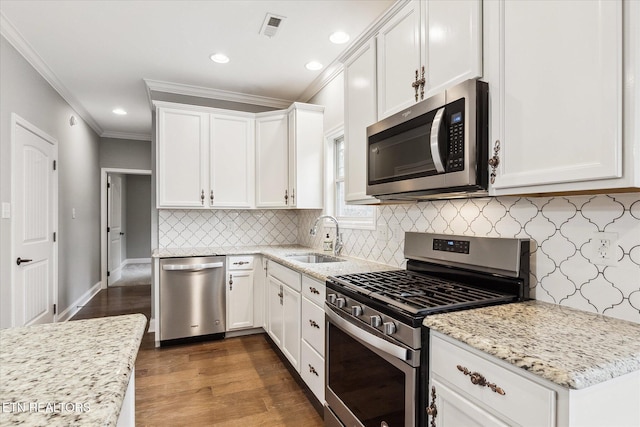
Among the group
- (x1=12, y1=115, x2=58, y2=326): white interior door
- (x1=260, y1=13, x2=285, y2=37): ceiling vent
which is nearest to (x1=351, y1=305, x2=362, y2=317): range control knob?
(x1=260, y1=13, x2=285, y2=37): ceiling vent

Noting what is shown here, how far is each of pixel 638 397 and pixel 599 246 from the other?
0.52 metres

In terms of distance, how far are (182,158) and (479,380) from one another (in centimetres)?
336

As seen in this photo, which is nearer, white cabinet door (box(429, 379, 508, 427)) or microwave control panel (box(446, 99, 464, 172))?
white cabinet door (box(429, 379, 508, 427))

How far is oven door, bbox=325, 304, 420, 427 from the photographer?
1.29 metres

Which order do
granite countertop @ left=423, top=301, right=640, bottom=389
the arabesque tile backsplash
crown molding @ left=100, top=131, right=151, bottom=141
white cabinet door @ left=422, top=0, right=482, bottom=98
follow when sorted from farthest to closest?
crown molding @ left=100, top=131, right=151, bottom=141
white cabinet door @ left=422, top=0, right=482, bottom=98
the arabesque tile backsplash
granite countertop @ left=423, top=301, right=640, bottom=389

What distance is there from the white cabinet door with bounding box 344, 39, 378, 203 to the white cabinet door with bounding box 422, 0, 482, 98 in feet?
1.63

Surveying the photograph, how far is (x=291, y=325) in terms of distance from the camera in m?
2.65

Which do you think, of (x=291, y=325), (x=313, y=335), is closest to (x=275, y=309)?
(x=291, y=325)

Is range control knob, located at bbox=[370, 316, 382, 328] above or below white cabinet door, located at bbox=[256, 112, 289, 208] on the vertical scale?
below

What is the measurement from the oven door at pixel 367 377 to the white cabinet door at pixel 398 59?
1185mm

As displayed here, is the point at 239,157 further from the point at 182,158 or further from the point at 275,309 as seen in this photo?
the point at 275,309

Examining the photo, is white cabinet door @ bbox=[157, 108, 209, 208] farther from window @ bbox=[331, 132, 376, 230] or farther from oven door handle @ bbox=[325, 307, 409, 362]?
oven door handle @ bbox=[325, 307, 409, 362]

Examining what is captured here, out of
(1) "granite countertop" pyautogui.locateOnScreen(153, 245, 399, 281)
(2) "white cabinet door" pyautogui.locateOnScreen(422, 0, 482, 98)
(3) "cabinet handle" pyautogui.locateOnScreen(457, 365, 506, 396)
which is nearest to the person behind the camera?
(3) "cabinet handle" pyautogui.locateOnScreen(457, 365, 506, 396)

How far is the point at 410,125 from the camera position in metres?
1.69
